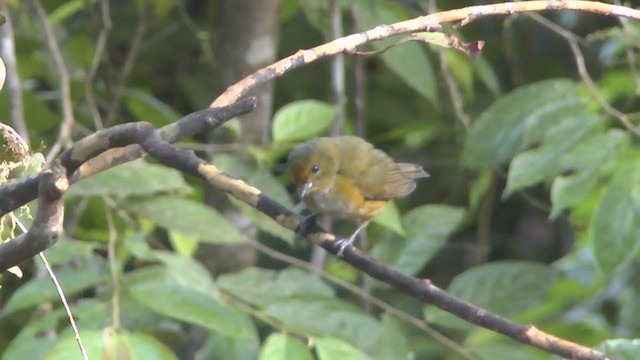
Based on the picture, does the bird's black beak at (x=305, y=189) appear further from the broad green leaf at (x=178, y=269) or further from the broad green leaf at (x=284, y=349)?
the broad green leaf at (x=284, y=349)

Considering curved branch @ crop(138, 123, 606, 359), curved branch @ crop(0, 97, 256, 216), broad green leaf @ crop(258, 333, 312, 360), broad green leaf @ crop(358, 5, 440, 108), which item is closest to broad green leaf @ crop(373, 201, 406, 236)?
broad green leaf @ crop(358, 5, 440, 108)

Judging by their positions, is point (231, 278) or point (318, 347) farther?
point (231, 278)

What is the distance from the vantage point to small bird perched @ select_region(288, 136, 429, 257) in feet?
7.27

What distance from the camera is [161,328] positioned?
7.24ft

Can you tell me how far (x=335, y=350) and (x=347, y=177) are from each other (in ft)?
2.26

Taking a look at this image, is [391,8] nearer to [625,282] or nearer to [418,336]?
[418,336]

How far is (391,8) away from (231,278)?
2.92 feet

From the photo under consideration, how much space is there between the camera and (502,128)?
2326 mm

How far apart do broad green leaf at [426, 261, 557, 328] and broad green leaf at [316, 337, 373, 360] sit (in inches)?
18.3

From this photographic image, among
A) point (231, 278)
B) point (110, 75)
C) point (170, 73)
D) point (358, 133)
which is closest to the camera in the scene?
point (231, 278)

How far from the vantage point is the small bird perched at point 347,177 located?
2.21 meters

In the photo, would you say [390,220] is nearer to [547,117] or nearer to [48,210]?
[547,117]

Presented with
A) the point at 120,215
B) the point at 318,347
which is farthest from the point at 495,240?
the point at 318,347

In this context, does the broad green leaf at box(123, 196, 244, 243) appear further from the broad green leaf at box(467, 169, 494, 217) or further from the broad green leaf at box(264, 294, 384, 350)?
the broad green leaf at box(467, 169, 494, 217)
